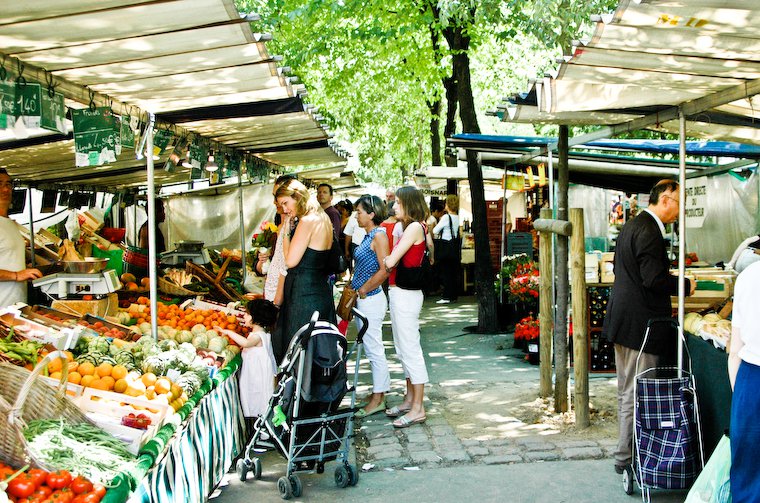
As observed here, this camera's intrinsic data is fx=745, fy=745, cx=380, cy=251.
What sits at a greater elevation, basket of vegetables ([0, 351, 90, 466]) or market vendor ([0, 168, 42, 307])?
market vendor ([0, 168, 42, 307])

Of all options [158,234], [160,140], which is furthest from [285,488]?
[158,234]

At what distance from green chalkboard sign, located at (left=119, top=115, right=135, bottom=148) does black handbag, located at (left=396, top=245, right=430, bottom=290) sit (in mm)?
2615

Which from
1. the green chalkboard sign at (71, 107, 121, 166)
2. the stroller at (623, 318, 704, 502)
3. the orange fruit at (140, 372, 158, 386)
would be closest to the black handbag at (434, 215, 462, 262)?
the green chalkboard sign at (71, 107, 121, 166)

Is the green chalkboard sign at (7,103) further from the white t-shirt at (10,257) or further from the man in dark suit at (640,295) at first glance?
the man in dark suit at (640,295)

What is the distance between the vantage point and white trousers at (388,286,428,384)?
23.1 ft

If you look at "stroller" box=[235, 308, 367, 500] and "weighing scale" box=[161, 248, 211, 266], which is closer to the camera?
"stroller" box=[235, 308, 367, 500]

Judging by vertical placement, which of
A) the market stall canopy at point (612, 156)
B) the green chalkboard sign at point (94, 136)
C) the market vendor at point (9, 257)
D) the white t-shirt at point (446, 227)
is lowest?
the market vendor at point (9, 257)

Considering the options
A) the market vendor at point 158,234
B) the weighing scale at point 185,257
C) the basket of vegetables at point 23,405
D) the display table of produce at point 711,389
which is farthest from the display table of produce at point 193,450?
the market vendor at point 158,234

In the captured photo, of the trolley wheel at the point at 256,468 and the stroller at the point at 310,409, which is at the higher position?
A: the stroller at the point at 310,409

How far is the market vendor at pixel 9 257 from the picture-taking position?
6930 millimetres

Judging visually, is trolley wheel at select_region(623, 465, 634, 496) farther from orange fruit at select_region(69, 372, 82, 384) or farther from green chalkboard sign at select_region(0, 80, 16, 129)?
green chalkboard sign at select_region(0, 80, 16, 129)

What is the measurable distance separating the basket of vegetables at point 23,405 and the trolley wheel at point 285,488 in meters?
1.75

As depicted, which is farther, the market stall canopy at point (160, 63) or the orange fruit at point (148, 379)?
the orange fruit at point (148, 379)

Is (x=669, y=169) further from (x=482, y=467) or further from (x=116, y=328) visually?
(x=116, y=328)
